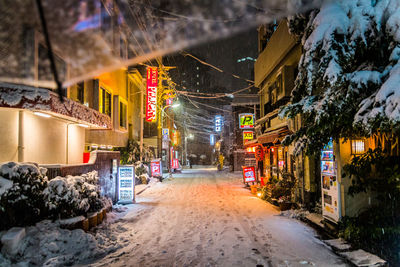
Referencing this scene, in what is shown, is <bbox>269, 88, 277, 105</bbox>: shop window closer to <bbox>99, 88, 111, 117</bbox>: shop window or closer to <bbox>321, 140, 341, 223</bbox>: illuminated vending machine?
<bbox>321, 140, 341, 223</bbox>: illuminated vending machine

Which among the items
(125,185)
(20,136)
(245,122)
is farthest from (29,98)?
(245,122)

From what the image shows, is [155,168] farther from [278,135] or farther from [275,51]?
[275,51]

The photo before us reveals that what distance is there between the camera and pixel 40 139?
9.70m

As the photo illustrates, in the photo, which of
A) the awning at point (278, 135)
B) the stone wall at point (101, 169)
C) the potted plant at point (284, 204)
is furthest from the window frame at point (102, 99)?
the potted plant at point (284, 204)

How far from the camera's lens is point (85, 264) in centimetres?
551

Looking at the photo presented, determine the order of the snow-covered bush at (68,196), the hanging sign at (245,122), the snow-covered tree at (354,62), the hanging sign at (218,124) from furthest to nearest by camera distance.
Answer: the hanging sign at (218,124), the hanging sign at (245,122), the snow-covered bush at (68,196), the snow-covered tree at (354,62)

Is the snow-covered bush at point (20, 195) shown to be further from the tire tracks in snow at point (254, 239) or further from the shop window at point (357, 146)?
the shop window at point (357, 146)

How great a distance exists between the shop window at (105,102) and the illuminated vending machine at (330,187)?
41.8ft

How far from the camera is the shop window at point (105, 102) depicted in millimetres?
16413

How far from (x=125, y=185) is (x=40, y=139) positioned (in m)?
4.39

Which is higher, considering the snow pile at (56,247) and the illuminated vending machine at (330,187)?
the illuminated vending machine at (330,187)

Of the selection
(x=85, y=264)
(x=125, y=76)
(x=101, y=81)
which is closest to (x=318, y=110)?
(x=85, y=264)

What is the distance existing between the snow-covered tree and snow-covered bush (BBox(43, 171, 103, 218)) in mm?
6158

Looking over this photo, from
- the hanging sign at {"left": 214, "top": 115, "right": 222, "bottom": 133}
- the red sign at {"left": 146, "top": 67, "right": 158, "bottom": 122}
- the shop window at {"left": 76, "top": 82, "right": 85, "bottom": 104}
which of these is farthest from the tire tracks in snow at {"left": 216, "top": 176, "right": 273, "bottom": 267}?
the hanging sign at {"left": 214, "top": 115, "right": 222, "bottom": 133}
